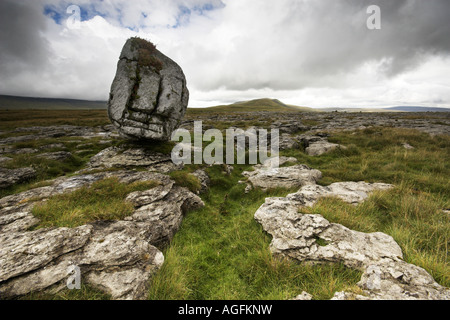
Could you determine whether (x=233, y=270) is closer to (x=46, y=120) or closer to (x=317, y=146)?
(x=317, y=146)

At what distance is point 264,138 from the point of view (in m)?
27.3

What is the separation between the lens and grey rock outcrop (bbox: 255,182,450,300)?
3.89 m

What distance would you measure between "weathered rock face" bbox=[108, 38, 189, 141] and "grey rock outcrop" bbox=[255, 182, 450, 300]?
11.5m

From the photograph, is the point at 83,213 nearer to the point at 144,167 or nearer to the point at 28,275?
the point at 28,275

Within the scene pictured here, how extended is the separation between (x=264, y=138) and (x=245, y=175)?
542 inches

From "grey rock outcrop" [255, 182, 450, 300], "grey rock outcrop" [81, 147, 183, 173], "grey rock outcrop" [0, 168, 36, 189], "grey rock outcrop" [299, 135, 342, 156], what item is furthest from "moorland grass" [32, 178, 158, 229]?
"grey rock outcrop" [299, 135, 342, 156]

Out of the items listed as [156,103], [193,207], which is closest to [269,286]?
[193,207]

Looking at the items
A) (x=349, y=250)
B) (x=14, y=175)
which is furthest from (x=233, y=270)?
(x=14, y=175)

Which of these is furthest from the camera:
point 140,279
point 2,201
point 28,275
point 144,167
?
point 144,167

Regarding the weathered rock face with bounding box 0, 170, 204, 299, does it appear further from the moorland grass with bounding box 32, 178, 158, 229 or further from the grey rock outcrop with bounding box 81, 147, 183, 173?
the grey rock outcrop with bounding box 81, 147, 183, 173

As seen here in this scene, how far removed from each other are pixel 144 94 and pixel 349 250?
51.5ft

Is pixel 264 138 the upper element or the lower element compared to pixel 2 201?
upper

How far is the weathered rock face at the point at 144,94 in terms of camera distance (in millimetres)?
13906

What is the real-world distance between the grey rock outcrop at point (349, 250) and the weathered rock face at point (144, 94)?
11.5m
